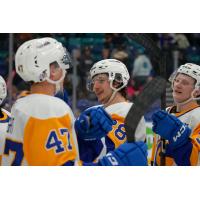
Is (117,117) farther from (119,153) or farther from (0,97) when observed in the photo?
(119,153)

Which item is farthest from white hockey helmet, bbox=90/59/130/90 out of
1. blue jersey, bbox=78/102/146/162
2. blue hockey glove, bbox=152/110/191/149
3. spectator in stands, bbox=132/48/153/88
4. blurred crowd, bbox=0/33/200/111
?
spectator in stands, bbox=132/48/153/88

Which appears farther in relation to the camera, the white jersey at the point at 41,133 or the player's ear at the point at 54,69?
the player's ear at the point at 54,69

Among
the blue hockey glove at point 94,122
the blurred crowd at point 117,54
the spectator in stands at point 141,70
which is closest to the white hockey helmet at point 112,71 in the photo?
the blue hockey glove at point 94,122

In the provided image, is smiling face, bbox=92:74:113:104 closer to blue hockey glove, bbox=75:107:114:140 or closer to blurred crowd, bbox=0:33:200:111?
blue hockey glove, bbox=75:107:114:140

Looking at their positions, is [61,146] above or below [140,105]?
below

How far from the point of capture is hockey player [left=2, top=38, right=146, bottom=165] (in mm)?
4012

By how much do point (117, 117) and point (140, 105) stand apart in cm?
222

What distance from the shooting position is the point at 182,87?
246 inches

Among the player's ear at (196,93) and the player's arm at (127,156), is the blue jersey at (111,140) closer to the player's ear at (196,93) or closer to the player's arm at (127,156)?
the player's ear at (196,93)

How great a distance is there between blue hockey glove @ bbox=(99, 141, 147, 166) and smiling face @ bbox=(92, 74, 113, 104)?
218 cm

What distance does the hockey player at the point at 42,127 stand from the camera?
401 centimetres

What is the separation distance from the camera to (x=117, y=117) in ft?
19.6

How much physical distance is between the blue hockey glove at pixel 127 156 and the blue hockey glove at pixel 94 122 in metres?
0.32

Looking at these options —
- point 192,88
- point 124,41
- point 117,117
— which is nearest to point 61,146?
point 117,117
